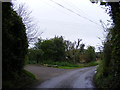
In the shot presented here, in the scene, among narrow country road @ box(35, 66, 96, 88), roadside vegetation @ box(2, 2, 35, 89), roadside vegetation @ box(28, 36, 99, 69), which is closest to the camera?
roadside vegetation @ box(2, 2, 35, 89)

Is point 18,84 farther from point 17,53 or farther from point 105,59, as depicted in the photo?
point 105,59

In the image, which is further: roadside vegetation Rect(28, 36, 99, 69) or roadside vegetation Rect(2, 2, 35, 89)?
roadside vegetation Rect(28, 36, 99, 69)

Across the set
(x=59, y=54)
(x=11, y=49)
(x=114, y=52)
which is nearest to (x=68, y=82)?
(x=114, y=52)

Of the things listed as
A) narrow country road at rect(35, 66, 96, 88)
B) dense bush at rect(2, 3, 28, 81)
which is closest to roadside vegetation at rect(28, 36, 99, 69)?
narrow country road at rect(35, 66, 96, 88)

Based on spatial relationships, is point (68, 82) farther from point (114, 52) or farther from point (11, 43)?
point (11, 43)

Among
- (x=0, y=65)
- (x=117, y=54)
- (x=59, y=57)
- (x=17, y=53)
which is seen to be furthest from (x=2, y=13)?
(x=59, y=57)

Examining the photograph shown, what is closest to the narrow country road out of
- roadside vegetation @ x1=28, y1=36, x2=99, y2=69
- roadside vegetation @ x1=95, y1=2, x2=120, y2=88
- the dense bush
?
roadside vegetation @ x1=95, y1=2, x2=120, y2=88

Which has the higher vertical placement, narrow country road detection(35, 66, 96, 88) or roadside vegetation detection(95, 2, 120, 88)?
roadside vegetation detection(95, 2, 120, 88)

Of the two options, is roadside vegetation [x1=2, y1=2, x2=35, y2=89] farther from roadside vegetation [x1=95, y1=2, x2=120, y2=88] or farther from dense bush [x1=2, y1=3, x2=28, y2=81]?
roadside vegetation [x1=95, y1=2, x2=120, y2=88]

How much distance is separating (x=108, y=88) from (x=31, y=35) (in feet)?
55.7

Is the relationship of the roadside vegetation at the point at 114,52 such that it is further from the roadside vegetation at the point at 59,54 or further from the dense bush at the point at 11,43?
the roadside vegetation at the point at 59,54

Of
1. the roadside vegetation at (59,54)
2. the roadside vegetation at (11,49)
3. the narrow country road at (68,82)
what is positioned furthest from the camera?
the roadside vegetation at (59,54)

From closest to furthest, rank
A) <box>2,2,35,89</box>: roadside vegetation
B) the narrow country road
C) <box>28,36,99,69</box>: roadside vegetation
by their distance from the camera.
A: <box>2,2,35,89</box>: roadside vegetation < the narrow country road < <box>28,36,99,69</box>: roadside vegetation

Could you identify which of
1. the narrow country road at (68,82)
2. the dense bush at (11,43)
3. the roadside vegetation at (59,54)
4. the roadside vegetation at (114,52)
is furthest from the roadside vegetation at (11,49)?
the roadside vegetation at (59,54)
